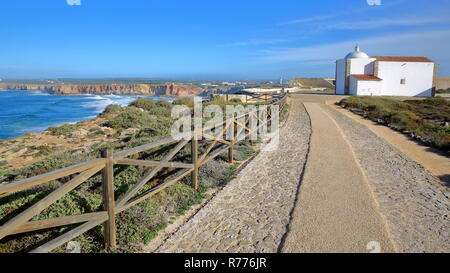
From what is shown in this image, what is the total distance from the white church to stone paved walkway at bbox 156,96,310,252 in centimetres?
3537

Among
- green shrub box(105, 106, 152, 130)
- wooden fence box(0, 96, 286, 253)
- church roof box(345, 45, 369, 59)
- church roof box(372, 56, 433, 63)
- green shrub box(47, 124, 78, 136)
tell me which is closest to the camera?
wooden fence box(0, 96, 286, 253)

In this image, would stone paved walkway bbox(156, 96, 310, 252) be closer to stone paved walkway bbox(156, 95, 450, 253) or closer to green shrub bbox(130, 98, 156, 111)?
stone paved walkway bbox(156, 95, 450, 253)

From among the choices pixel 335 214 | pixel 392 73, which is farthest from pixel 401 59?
pixel 335 214

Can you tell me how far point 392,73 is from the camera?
39.1m

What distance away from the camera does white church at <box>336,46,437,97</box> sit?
38781 mm

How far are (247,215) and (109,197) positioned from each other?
2019mm

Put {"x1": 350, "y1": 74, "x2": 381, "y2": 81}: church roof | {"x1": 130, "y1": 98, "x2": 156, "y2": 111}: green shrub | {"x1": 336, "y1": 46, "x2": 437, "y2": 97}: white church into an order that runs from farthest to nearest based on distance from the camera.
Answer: {"x1": 336, "y1": 46, "x2": 437, "y2": 97}: white church, {"x1": 350, "y1": 74, "x2": 381, "y2": 81}: church roof, {"x1": 130, "y1": 98, "x2": 156, "y2": 111}: green shrub

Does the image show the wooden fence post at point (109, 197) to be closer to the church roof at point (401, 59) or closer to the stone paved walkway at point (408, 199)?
the stone paved walkway at point (408, 199)

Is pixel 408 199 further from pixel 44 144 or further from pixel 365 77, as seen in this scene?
pixel 365 77

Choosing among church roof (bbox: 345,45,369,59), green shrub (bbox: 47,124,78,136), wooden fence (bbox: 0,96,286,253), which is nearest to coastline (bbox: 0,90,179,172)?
green shrub (bbox: 47,124,78,136)
